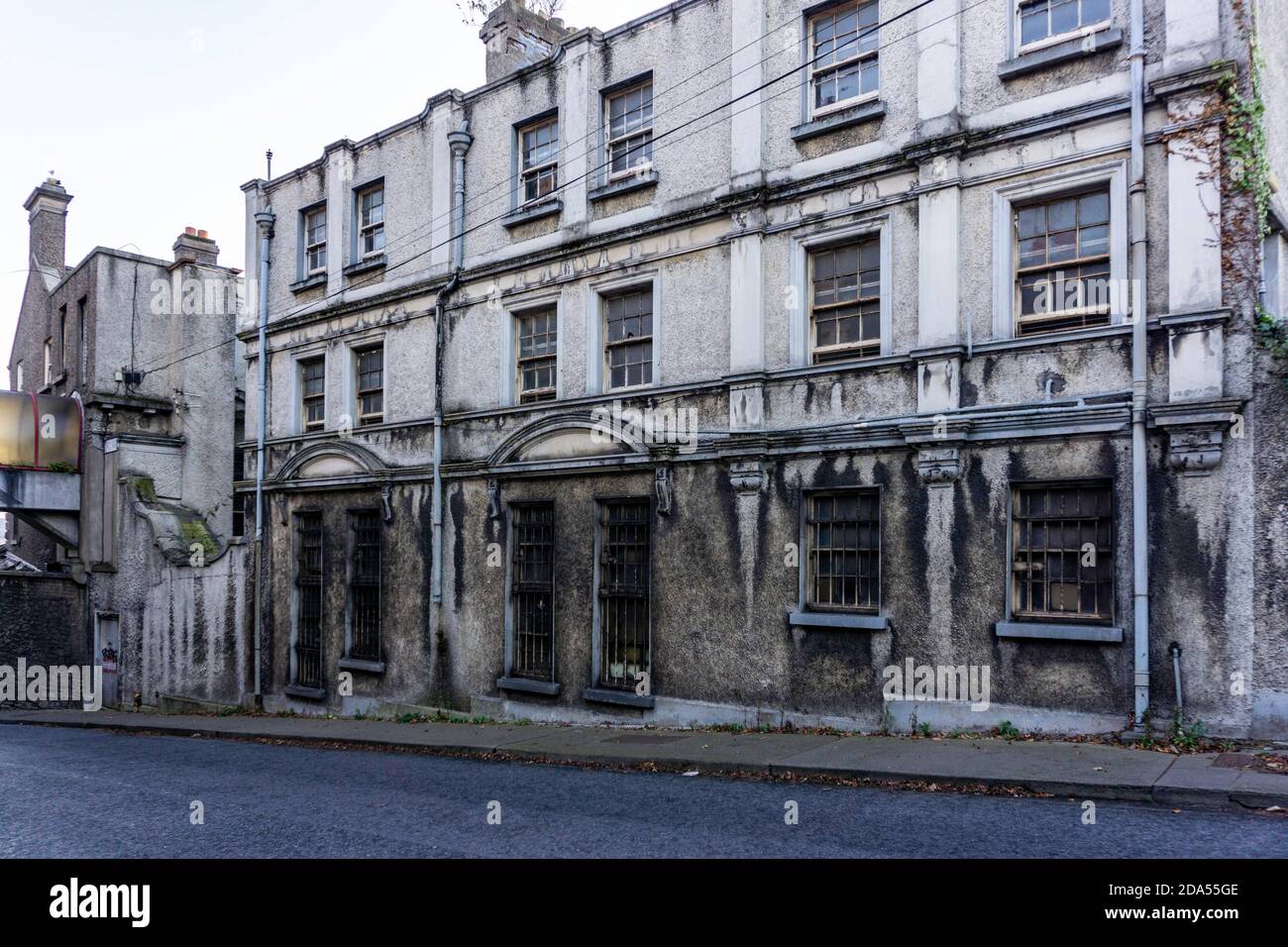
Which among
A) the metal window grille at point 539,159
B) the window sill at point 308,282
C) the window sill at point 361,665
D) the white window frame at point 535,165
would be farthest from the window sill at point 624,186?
the window sill at point 361,665

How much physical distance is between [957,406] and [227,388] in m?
22.8

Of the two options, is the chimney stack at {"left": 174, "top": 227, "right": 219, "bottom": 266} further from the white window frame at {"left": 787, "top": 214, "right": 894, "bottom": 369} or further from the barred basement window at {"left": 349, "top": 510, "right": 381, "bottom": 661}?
the white window frame at {"left": 787, "top": 214, "right": 894, "bottom": 369}

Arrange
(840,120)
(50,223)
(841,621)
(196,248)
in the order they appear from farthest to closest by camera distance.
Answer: (50,223) < (196,248) < (840,120) < (841,621)

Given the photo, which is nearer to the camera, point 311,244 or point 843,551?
point 843,551

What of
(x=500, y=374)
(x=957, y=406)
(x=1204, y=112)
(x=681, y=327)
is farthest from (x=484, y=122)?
(x=1204, y=112)

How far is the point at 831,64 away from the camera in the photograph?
14258 millimetres

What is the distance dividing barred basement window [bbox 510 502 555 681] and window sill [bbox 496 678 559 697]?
0.48ft

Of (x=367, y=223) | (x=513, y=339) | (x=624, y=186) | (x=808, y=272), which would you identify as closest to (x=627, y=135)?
(x=624, y=186)

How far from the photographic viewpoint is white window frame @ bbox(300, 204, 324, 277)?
22.3 metres

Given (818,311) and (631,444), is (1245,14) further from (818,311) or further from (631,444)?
(631,444)

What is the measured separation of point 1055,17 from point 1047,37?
238 mm

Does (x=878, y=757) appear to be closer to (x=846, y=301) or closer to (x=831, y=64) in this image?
(x=846, y=301)

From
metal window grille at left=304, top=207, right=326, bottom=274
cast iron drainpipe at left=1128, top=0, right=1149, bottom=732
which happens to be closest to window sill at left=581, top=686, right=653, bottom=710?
cast iron drainpipe at left=1128, top=0, right=1149, bottom=732

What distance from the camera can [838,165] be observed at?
13977 millimetres
